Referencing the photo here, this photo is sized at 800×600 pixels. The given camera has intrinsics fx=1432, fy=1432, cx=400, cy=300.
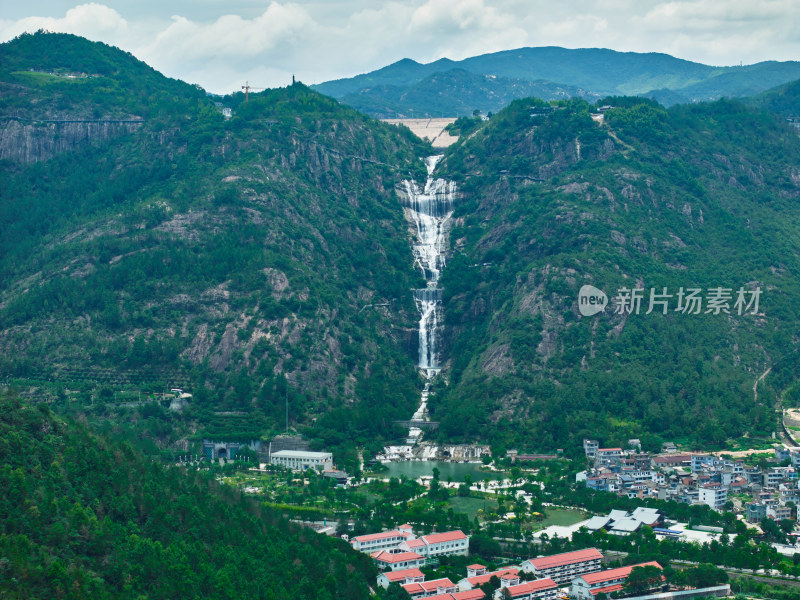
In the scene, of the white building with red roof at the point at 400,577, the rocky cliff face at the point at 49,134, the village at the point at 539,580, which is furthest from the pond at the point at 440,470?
the rocky cliff face at the point at 49,134

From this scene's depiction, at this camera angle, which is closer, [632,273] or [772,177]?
[632,273]

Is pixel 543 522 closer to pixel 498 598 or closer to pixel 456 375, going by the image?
pixel 498 598

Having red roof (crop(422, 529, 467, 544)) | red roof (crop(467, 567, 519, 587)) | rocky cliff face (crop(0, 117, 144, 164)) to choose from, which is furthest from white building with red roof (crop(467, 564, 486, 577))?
rocky cliff face (crop(0, 117, 144, 164))

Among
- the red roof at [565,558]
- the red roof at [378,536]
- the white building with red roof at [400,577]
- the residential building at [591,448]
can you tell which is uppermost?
the residential building at [591,448]

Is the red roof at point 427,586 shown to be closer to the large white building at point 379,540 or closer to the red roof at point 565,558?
the red roof at point 565,558

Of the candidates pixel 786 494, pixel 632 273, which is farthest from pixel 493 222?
pixel 786 494

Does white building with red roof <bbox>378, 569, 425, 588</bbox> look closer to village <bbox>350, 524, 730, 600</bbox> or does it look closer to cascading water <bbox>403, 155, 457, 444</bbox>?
village <bbox>350, 524, 730, 600</bbox>
